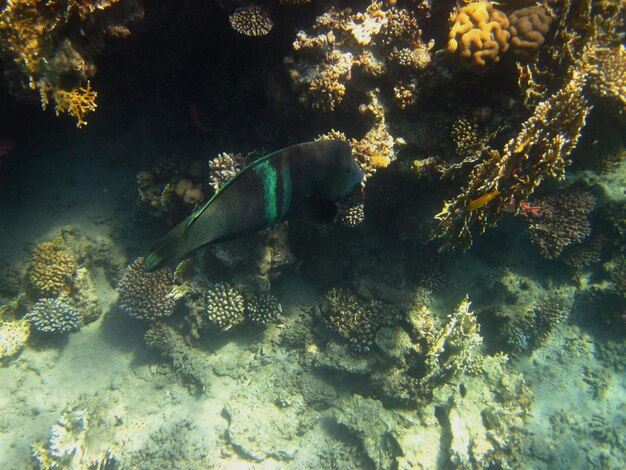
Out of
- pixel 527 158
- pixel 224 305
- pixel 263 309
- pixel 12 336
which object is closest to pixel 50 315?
pixel 12 336

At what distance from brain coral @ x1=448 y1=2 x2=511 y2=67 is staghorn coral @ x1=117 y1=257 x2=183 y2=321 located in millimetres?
5491

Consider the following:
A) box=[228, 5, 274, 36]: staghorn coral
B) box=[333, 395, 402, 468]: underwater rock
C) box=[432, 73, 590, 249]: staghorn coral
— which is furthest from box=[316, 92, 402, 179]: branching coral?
box=[333, 395, 402, 468]: underwater rock

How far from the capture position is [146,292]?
6117 millimetres

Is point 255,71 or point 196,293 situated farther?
point 196,293

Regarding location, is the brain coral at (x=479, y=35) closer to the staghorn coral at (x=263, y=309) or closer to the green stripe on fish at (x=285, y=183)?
the green stripe on fish at (x=285, y=183)

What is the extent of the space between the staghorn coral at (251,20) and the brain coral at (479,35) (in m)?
2.22

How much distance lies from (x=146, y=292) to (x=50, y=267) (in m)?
1.77

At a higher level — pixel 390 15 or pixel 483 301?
pixel 390 15

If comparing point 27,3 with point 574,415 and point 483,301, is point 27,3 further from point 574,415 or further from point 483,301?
point 574,415

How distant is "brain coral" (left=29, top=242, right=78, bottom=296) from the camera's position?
608 centimetres

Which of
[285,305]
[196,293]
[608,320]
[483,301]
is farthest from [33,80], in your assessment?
[608,320]

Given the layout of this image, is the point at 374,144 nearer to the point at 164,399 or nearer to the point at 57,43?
the point at 57,43

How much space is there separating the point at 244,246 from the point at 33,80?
2.90 meters

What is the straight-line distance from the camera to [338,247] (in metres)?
5.82
